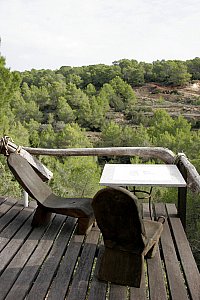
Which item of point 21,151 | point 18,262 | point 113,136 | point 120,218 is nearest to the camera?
point 120,218

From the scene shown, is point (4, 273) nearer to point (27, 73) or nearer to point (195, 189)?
point (195, 189)

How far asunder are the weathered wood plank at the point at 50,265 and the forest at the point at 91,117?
4148 millimetres

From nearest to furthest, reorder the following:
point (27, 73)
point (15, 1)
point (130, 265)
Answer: point (130, 265), point (15, 1), point (27, 73)

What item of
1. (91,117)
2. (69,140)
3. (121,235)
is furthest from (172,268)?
(91,117)

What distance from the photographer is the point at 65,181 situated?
13.7 meters

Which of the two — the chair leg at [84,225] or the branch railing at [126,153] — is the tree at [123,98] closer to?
the branch railing at [126,153]

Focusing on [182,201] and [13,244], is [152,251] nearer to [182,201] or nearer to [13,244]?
[182,201]

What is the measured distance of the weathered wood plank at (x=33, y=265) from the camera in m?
1.98

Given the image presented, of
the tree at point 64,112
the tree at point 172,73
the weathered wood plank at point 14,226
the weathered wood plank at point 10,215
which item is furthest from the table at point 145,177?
the tree at point 172,73

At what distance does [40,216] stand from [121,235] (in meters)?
1.10

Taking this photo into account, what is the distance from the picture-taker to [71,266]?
2.28 metres

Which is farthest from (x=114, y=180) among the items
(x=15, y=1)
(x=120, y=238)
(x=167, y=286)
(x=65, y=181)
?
(x=65, y=181)

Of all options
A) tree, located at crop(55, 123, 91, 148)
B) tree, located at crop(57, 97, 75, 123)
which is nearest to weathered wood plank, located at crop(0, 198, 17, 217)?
tree, located at crop(55, 123, 91, 148)

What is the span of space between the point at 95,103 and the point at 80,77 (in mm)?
8957
